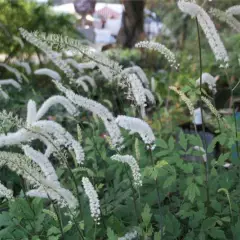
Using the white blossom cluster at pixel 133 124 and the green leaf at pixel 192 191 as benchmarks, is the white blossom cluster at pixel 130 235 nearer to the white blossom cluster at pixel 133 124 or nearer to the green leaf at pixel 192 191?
the green leaf at pixel 192 191

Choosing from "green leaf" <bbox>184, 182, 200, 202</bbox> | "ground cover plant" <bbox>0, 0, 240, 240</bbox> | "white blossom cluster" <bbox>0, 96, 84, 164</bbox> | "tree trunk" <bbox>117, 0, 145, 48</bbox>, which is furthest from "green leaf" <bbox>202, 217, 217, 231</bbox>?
"tree trunk" <bbox>117, 0, 145, 48</bbox>

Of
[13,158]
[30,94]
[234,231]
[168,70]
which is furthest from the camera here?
[168,70]

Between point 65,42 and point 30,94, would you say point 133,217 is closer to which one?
point 65,42

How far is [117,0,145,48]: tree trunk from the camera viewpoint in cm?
1112

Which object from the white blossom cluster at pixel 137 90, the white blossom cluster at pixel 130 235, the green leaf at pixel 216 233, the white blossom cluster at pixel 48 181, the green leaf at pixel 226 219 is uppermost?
the white blossom cluster at pixel 137 90

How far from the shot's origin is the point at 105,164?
2998 millimetres

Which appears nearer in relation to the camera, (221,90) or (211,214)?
(211,214)

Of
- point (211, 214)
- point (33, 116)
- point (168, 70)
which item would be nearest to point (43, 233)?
point (33, 116)

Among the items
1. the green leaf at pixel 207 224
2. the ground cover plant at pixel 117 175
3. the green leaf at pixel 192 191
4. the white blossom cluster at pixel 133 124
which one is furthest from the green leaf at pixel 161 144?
the white blossom cluster at pixel 133 124

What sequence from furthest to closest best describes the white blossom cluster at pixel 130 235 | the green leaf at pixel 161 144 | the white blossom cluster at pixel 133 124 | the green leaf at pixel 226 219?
1. the green leaf at pixel 161 144
2. the green leaf at pixel 226 219
3. the white blossom cluster at pixel 130 235
4. the white blossom cluster at pixel 133 124

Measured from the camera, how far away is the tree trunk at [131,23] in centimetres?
1112

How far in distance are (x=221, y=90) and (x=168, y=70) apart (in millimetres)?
1601

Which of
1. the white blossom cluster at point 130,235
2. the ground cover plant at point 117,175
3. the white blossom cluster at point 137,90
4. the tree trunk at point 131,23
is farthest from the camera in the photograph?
the tree trunk at point 131,23

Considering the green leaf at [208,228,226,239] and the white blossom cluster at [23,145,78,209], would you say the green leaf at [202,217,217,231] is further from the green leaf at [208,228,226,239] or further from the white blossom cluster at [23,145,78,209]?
the white blossom cluster at [23,145,78,209]
